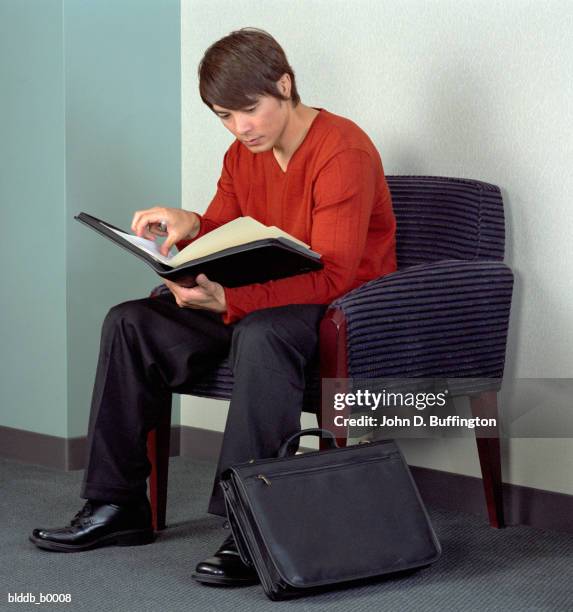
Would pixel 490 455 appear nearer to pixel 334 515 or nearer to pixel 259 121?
pixel 334 515

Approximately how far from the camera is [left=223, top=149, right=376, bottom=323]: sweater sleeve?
1.79 meters

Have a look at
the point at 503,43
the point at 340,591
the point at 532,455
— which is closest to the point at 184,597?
the point at 340,591

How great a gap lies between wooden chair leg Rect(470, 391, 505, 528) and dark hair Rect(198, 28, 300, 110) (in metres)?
0.75

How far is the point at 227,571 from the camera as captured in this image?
166 cm

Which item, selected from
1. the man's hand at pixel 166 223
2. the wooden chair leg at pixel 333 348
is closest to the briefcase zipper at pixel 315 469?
the wooden chair leg at pixel 333 348

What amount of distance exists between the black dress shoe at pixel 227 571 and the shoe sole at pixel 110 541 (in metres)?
0.25

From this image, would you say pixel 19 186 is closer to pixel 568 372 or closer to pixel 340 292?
pixel 340 292

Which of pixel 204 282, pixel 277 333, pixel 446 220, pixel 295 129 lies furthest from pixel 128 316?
pixel 446 220

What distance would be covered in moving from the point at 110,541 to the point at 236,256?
0.63 metres

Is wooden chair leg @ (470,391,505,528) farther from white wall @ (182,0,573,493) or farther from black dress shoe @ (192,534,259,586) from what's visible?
black dress shoe @ (192,534,259,586)

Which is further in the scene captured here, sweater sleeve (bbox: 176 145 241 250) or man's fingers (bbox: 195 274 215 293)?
sweater sleeve (bbox: 176 145 241 250)

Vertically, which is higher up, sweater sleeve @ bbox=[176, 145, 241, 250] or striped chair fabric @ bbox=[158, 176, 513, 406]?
sweater sleeve @ bbox=[176, 145, 241, 250]


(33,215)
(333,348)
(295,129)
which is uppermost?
(295,129)

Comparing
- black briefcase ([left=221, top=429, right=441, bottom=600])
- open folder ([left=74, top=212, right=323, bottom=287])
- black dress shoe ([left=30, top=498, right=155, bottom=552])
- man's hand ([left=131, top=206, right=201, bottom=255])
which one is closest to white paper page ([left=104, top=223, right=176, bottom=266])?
open folder ([left=74, top=212, right=323, bottom=287])
